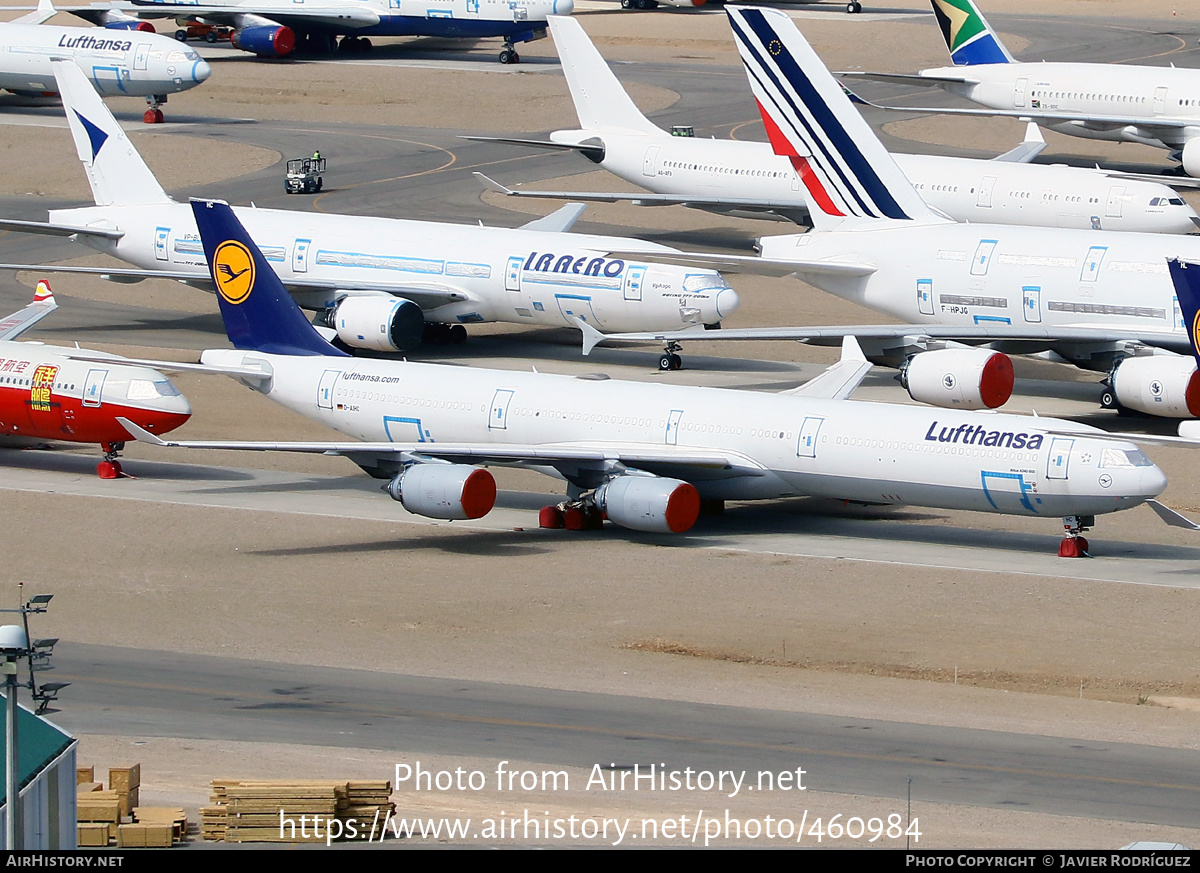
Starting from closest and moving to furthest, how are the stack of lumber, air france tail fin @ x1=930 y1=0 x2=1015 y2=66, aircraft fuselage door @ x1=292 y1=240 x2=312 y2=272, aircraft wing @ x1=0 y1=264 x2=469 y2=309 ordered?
the stack of lumber → aircraft wing @ x1=0 y1=264 x2=469 y2=309 → aircraft fuselage door @ x1=292 y1=240 x2=312 y2=272 → air france tail fin @ x1=930 y1=0 x2=1015 y2=66

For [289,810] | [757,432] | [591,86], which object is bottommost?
[289,810]

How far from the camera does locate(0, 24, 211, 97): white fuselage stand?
337ft

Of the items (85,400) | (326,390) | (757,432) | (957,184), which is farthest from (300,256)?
(957,184)

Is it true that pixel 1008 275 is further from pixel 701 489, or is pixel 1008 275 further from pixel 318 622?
pixel 318 622

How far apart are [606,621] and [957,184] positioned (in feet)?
136

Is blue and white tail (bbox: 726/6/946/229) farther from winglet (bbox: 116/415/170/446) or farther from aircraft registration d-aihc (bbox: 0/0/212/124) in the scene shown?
aircraft registration d-aihc (bbox: 0/0/212/124)

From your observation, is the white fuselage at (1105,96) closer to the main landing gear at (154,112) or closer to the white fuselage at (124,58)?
the white fuselage at (124,58)

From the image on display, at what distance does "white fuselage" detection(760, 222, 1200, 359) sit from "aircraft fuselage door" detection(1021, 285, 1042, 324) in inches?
1.1

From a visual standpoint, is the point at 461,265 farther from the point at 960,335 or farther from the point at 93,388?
the point at 960,335

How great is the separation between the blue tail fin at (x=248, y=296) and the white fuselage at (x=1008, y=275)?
16.4 metres

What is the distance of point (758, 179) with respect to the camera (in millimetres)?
77938

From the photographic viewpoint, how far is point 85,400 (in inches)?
2047

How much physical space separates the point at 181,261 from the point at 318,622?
3003 cm

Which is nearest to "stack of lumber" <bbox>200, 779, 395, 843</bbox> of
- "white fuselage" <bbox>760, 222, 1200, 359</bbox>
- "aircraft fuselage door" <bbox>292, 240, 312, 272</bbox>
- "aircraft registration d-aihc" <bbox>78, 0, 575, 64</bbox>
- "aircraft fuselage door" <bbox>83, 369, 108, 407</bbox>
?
"aircraft fuselage door" <bbox>83, 369, 108, 407</bbox>
